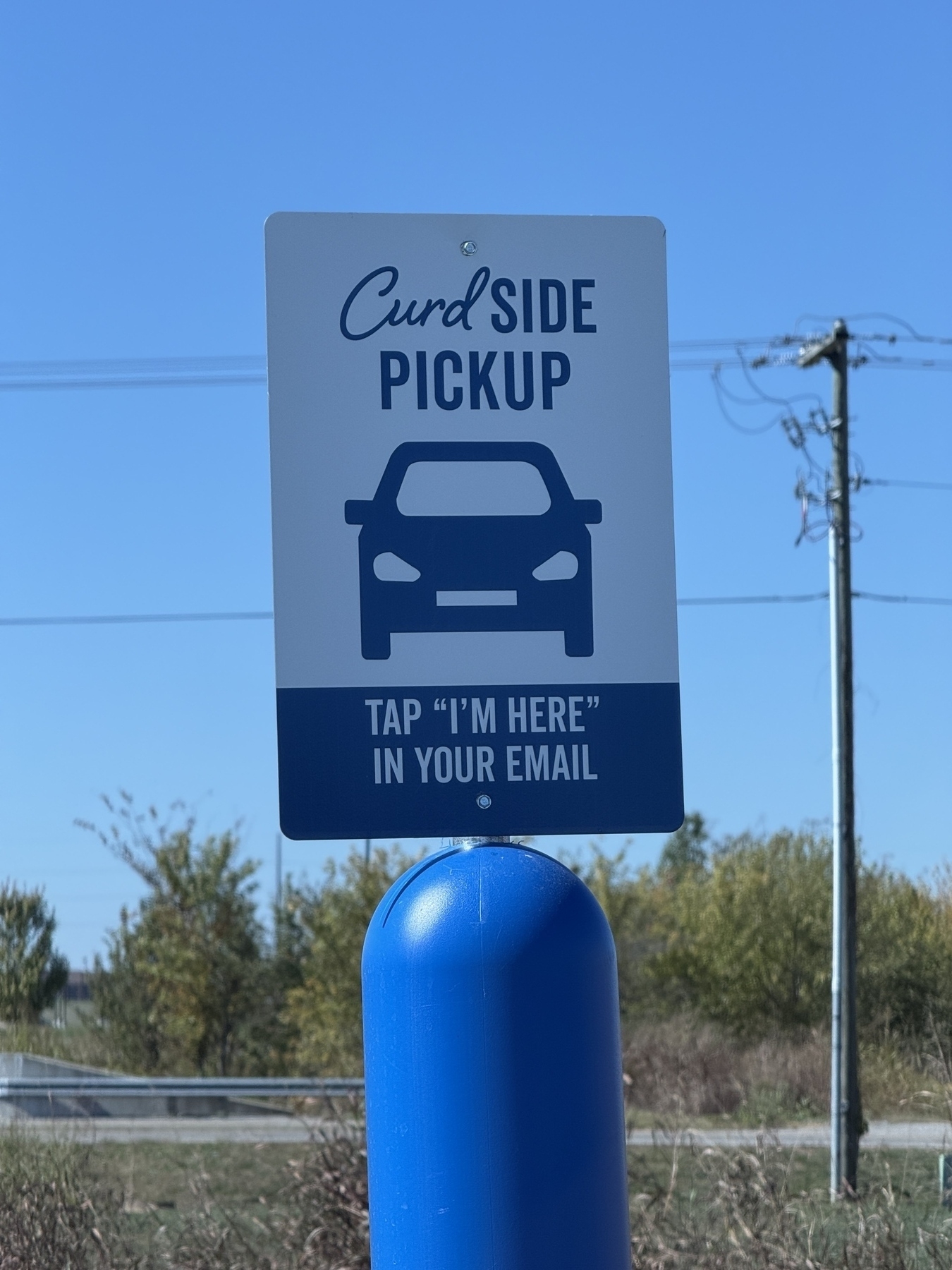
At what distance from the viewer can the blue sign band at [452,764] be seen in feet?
8.34

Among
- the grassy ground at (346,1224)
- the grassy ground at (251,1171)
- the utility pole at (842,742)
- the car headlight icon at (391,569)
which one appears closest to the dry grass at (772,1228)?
the grassy ground at (346,1224)

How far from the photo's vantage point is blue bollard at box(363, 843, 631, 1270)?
233cm

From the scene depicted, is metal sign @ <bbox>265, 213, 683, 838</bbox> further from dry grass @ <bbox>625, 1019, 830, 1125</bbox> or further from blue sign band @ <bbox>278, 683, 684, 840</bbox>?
dry grass @ <bbox>625, 1019, 830, 1125</bbox>

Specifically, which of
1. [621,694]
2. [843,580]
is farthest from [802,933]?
[621,694]

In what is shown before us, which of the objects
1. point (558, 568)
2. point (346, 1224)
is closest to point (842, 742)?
point (346, 1224)

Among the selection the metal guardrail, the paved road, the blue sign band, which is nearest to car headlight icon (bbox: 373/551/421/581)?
the blue sign band

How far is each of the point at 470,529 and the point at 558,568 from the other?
0.17 metres

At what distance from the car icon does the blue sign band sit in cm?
11

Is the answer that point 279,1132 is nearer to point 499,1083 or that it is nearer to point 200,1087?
point 200,1087

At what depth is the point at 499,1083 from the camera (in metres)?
2.33

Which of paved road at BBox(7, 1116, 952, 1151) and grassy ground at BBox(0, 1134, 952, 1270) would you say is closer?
grassy ground at BBox(0, 1134, 952, 1270)

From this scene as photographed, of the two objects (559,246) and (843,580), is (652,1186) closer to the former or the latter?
(559,246)

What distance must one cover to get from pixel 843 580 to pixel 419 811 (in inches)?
607

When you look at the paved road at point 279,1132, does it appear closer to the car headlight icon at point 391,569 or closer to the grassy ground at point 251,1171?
the grassy ground at point 251,1171
